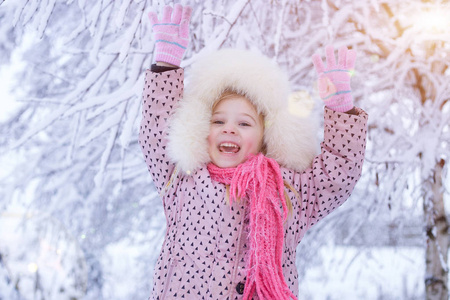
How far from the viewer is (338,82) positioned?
1.22 meters

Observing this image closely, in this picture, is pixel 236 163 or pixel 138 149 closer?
pixel 236 163

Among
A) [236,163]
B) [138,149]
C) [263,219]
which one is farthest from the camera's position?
[138,149]

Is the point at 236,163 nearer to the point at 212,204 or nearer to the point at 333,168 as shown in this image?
the point at 212,204

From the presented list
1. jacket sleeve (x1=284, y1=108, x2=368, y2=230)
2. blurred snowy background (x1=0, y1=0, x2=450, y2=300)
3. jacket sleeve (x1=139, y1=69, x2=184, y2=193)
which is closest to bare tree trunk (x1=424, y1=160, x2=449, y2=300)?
blurred snowy background (x1=0, y1=0, x2=450, y2=300)

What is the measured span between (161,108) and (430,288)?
1.65 meters

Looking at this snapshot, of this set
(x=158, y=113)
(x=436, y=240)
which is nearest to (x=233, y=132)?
(x=158, y=113)

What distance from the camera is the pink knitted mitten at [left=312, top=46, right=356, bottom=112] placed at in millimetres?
1220

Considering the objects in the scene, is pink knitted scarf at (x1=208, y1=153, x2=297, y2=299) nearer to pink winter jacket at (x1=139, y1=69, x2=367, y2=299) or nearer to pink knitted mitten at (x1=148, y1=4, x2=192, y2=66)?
pink winter jacket at (x1=139, y1=69, x2=367, y2=299)

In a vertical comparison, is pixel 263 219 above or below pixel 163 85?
below

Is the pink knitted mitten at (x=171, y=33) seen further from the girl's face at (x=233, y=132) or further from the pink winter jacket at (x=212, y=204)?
the girl's face at (x=233, y=132)

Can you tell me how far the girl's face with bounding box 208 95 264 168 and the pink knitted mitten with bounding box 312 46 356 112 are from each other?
9.5 inches

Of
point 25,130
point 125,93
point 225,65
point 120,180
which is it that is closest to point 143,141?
point 225,65

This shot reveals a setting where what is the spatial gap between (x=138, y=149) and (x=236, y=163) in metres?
0.83

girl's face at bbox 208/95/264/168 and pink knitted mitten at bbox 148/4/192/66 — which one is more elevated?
pink knitted mitten at bbox 148/4/192/66
